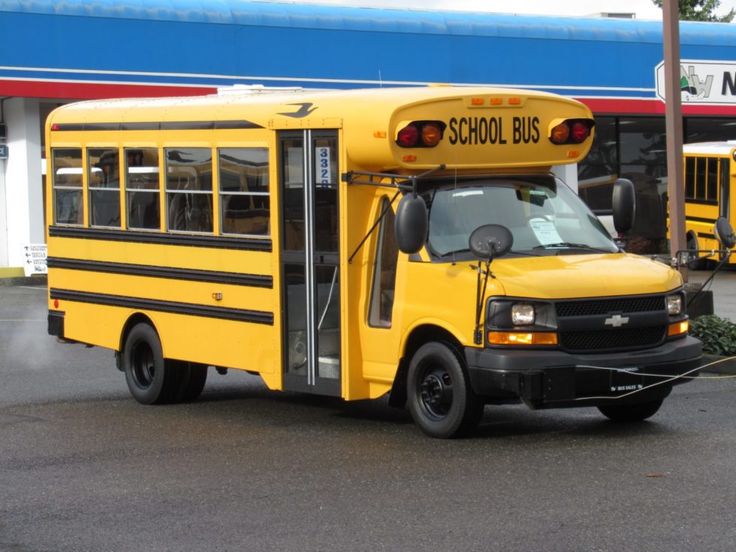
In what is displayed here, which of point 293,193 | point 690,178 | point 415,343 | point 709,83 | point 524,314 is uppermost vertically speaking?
point 709,83

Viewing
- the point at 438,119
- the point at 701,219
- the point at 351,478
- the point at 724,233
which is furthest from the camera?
the point at 701,219

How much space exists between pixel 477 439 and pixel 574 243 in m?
1.61

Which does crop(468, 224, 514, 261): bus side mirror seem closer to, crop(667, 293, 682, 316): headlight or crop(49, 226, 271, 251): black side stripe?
crop(667, 293, 682, 316): headlight

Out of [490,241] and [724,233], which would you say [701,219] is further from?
[490,241]

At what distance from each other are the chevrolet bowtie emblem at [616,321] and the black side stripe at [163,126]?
3.21 metres

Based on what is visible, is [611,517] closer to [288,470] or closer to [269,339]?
[288,470]

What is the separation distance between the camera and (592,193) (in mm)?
35969

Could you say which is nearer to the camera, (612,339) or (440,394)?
(612,339)

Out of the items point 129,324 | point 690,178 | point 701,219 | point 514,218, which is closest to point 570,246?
point 514,218

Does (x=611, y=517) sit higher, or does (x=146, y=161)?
(x=146, y=161)

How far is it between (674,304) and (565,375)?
3.88 ft

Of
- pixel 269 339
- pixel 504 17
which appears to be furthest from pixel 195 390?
pixel 504 17

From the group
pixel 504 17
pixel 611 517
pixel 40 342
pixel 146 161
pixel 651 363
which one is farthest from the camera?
pixel 504 17

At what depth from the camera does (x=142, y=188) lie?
12961 millimetres
